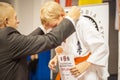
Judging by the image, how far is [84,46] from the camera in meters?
1.64

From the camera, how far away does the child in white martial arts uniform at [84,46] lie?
1.56 meters

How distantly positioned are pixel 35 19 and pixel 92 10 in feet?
4.72

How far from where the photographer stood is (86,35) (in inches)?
62.0

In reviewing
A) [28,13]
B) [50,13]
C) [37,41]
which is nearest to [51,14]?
[50,13]

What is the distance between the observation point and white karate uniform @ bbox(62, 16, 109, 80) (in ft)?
5.15

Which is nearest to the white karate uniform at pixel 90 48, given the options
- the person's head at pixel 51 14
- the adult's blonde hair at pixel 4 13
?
the person's head at pixel 51 14

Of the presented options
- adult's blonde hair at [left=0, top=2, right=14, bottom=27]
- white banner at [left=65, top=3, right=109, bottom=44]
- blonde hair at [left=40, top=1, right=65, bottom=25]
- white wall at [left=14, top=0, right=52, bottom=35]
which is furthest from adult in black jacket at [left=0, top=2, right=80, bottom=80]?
white wall at [left=14, top=0, right=52, bottom=35]

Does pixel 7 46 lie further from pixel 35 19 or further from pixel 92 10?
pixel 35 19

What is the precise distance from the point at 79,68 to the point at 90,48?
156 millimetres

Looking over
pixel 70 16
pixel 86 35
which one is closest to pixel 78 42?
pixel 86 35

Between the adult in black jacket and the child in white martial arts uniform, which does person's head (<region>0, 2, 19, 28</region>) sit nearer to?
the adult in black jacket

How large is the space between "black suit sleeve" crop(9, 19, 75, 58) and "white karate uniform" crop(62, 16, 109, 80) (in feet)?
1.40

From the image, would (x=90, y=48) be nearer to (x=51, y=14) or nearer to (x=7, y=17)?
(x=51, y=14)

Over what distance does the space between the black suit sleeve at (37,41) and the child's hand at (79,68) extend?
425 mm
